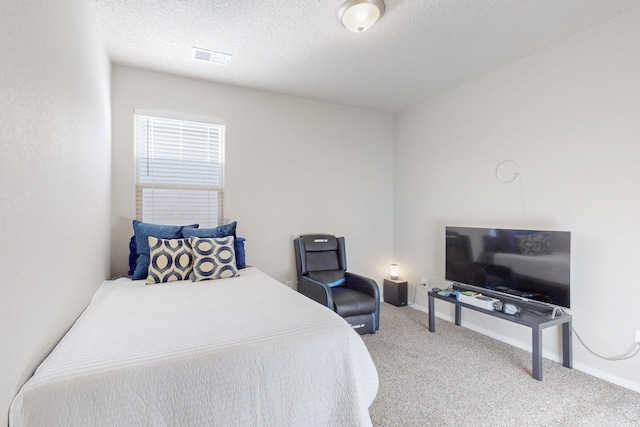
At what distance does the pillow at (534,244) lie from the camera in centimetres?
248

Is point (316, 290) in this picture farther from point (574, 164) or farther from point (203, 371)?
point (574, 164)

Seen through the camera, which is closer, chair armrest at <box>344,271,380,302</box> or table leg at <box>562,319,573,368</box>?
table leg at <box>562,319,573,368</box>

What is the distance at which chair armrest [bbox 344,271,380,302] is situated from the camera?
3.08 meters

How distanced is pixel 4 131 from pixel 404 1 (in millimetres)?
2284

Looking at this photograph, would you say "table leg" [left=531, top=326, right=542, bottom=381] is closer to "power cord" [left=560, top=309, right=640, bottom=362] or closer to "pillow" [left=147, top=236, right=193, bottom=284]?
"power cord" [left=560, top=309, right=640, bottom=362]

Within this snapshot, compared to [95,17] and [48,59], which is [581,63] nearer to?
[48,59]

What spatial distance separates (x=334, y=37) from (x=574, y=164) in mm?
2266

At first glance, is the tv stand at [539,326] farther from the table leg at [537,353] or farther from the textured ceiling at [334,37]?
the textured ceiling at [334,37]

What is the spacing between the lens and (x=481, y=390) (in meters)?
2.12

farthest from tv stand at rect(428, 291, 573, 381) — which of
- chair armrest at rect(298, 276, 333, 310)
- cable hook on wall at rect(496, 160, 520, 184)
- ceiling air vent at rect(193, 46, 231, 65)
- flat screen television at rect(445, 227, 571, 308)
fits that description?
ceiling air vent at rect(193, 46, 231, 65)

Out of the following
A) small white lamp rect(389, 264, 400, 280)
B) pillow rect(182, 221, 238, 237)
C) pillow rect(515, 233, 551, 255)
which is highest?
pillow rect(182, 221, 238, 237)

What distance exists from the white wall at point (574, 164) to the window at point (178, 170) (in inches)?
107

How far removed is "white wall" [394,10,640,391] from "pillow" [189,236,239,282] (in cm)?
251

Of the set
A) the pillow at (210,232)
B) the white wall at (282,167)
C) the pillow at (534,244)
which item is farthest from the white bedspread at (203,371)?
the pillow at (534,244)
